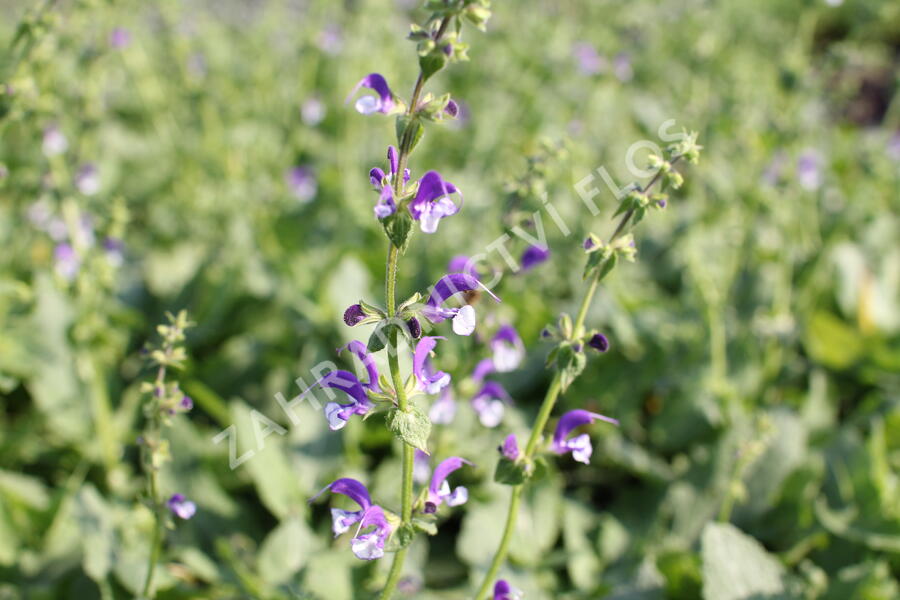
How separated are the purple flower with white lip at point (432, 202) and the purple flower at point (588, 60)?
431 centimetres

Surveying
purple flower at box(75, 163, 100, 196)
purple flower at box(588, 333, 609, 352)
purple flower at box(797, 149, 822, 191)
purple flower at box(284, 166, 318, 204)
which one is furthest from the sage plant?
purple flower at box(797, 149, 822, 191)

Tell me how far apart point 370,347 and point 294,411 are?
2.06 metres

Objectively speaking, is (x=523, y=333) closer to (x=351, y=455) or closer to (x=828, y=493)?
(x=351, y=455)

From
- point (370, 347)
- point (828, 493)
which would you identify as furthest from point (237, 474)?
point (828, 493)

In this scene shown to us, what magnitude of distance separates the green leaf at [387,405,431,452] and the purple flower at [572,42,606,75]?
444 centimetres

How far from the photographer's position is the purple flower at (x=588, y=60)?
5913 mm

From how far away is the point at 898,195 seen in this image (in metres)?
5.82

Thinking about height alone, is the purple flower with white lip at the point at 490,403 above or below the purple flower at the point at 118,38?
below

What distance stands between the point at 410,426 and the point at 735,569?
1.75m

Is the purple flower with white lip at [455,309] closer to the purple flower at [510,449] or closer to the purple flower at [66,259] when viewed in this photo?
the purple flower at [510,449]

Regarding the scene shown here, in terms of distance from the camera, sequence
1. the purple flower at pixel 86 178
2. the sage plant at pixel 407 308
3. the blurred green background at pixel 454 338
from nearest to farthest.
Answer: the sage plant at pixel 407 308, the blurred green background at pixel 454 338, the purple flower at pixel 86 178

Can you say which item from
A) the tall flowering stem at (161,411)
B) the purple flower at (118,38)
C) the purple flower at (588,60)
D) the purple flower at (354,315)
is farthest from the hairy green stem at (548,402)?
the purple flower at (588,60)

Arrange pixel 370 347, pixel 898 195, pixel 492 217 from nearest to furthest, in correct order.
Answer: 1. pixel 370 347
2. pixel 492 217
3. pixel 898 195

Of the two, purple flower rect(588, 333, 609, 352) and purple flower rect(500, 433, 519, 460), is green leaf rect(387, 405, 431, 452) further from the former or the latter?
purple flower rect(588, 333, 609, 352)
